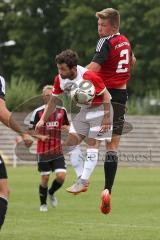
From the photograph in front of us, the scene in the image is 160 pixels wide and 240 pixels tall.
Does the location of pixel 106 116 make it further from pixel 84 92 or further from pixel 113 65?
pixel 113 65

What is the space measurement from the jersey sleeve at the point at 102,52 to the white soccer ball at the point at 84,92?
13.2 inches

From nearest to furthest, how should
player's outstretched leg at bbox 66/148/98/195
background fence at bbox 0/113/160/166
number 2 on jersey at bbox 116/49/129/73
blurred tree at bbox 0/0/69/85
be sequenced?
1. number 2 on jersey at bbox 116/49/129/73
2. player's outstretched leg at bbox 66/148/98/195
3. background fence at bbox 0/113/160/166
4. blurred tree at bbox 0/0/69/85

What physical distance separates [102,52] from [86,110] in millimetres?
948

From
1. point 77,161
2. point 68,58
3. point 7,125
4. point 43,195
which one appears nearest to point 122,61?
point 68,58

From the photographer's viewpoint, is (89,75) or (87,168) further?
(87,168)

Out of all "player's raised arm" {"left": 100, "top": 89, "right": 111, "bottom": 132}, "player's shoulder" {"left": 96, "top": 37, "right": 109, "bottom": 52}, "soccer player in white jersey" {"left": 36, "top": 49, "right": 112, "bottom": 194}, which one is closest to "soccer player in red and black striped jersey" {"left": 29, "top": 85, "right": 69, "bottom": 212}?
"soccer player in white jersey" {"left": 36, "top": 49, "right": 112, "bottom": 194}

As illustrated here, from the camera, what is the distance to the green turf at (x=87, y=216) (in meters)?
12.0

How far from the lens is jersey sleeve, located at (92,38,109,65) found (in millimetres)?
11734

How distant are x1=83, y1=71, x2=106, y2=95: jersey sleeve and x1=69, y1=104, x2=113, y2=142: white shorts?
0.38 metres

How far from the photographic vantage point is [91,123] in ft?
40.1

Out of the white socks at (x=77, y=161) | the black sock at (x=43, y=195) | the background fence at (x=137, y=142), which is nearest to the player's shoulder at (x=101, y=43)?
the black sock at (x=43, y=195)

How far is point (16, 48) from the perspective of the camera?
61.9m

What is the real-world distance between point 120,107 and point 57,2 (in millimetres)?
48753

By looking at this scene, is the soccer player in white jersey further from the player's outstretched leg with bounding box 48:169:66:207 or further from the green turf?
the player's outstretched leg with bounding box 48:169:66:207
